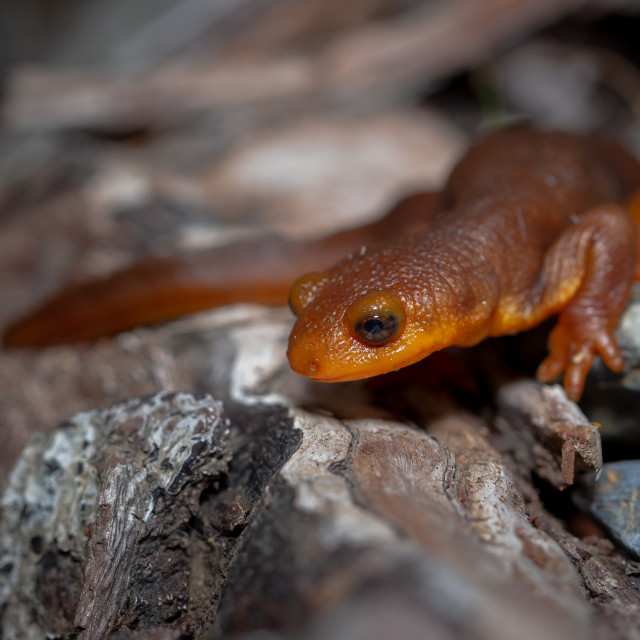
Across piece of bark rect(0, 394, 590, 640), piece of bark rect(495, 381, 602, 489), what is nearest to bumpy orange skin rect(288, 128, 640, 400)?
piece of bark rect(495, 381, 602, 489)

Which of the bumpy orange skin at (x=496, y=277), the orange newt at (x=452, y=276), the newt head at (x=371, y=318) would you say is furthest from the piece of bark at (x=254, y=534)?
the orange newt at (x=452, y=276)

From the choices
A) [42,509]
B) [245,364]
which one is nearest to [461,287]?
[245,364]

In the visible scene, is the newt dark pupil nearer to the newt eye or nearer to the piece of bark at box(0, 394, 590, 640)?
the newt eye

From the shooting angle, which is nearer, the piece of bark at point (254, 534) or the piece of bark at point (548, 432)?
the piece of bark at point (254, 534)

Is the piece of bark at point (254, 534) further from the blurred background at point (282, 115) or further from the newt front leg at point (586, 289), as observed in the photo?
the blurred background at point (282, 115)

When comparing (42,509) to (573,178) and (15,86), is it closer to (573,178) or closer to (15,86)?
(573,178)

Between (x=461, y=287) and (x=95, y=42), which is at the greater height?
(x=95, y=42)
